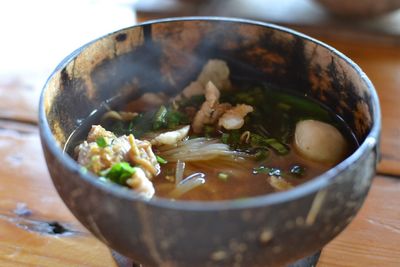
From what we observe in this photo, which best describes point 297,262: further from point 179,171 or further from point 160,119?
A: point 160,119

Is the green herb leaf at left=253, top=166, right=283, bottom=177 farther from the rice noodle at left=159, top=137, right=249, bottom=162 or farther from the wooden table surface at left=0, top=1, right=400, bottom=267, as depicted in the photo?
the wooden table surface at left=0, top=1, right=400, bottom=267

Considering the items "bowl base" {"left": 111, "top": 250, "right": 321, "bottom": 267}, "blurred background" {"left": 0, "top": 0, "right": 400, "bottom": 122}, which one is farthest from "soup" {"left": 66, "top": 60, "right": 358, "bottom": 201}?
"blurred background" {"left": 0, "top": 0, "right": 400, "bottom": 122}

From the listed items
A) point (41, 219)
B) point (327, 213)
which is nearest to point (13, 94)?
point (41, 219)

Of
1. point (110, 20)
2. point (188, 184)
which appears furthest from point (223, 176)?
point (110, 20)

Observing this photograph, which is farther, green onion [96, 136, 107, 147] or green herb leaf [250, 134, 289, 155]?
green herb leaf [250, 134, 289, 155]

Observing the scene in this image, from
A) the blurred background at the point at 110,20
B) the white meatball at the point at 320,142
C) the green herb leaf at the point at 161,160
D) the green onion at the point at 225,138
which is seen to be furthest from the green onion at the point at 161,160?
the blurred background at the point at 110,20

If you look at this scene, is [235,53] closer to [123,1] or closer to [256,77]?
[256,77]
